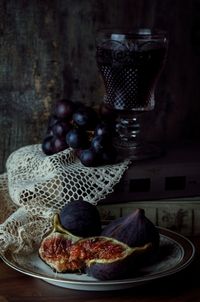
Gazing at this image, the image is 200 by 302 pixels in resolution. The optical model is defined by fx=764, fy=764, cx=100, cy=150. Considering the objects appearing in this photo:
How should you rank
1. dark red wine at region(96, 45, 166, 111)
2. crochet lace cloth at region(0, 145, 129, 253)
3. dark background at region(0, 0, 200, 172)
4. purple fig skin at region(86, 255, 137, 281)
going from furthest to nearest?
1. dark background at region(0, 0, 200, 172)
2. dark red wine at region(96, 45, 166, 111)
3. crochet lace cloth at region(0, 145, 129, 253)
4. purple fig skin at region(86, 255, 137, 281)

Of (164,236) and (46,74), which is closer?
(164,236)

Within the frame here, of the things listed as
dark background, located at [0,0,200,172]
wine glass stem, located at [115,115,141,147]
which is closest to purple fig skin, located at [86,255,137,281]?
wine glass stem, located at [115,115,141,147]

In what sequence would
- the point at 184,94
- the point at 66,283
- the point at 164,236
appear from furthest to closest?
the point at 184,94 → the point at 164,236 → the point at 66,283

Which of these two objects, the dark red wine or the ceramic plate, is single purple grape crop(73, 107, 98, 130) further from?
the ceramic plate

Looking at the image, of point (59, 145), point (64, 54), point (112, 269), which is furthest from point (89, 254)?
point (64, 54)

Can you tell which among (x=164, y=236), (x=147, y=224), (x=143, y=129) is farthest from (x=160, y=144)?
(x=147, y=224)

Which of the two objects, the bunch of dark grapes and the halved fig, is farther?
the bunch of dark grapes

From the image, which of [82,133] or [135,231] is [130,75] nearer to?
[82,133]

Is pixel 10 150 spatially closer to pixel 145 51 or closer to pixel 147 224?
pixel 145 51
